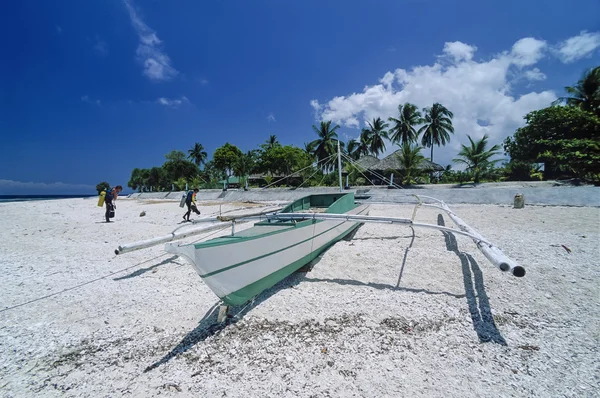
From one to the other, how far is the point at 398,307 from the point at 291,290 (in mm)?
1946

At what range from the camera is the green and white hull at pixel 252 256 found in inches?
127

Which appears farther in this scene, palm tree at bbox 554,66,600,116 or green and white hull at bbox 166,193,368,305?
palm tree at bbox 554,66,600,116

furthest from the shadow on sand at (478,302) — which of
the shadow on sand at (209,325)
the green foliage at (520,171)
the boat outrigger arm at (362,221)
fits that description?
the green foliage at (520,171)

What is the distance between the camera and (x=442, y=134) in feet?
124

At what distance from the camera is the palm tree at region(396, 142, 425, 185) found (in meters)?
23.3

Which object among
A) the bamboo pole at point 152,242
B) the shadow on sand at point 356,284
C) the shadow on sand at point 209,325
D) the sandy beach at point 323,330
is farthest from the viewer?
the bamboo pole at point 152,242

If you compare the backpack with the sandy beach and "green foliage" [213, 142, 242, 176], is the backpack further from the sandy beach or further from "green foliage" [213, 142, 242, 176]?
"green foliage" [213, 142, 242, 176]

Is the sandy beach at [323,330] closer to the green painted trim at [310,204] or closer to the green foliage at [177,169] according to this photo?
the green painted trim at [310,204]

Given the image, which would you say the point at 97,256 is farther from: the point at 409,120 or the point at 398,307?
the point at 409,120

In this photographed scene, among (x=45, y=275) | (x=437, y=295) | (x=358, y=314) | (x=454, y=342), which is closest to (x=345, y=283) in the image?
(x=358, y=314)

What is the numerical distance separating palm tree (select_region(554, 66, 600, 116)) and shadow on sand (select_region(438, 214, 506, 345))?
2927 centimetres

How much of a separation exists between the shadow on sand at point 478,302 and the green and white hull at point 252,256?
3050 mm

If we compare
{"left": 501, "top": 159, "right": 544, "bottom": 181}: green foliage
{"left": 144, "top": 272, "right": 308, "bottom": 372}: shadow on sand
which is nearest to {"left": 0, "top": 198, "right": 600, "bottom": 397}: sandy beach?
{"left": 144, "top": 272, "right": 308, "bottom": 372}: shadow on sand

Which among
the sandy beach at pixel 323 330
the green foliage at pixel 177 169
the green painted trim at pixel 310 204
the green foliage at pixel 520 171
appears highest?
the green foliage at pixel 177 169
